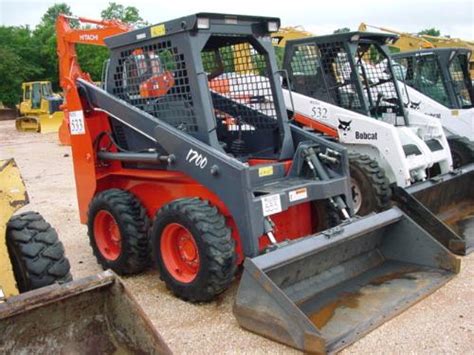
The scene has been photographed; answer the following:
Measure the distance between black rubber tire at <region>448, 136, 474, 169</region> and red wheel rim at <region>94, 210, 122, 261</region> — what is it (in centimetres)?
539

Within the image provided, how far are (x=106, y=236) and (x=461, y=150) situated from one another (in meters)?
5.62

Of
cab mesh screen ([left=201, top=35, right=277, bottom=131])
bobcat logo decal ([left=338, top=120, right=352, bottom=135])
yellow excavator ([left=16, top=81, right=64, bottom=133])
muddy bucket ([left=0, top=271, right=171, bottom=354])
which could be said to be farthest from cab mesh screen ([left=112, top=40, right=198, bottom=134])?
yellow excavator ([left=16, top=81, right=64, bottom=133])

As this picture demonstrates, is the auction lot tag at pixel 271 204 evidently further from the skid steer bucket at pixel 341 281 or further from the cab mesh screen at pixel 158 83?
the cab mesh screen at pixel 158 83

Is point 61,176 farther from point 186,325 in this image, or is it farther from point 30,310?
point 30,310

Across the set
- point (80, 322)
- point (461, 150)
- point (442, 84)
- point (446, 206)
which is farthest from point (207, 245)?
point (442, 84)

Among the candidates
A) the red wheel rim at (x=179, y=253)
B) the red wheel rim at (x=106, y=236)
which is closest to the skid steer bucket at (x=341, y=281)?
the red wheel rim at (x=179, y=253)

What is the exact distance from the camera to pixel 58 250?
3.32 m

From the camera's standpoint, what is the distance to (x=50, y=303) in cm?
278

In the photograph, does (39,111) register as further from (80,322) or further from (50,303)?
(50,303)

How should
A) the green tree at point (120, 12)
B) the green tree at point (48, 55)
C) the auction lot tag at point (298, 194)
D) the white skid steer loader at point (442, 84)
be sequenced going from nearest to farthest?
1. the auction lot tag at point (298, 194)
2. the white skid steer loader at point (442, 84)
3. the green tree at point (48, 55)
4. the green tree at point (120, 12)

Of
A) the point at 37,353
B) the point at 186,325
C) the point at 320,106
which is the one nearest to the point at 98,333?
the point at 37,353

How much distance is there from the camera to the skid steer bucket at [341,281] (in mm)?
3533

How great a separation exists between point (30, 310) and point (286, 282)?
6.29 ft

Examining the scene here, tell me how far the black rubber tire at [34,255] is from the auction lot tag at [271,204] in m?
1.48
